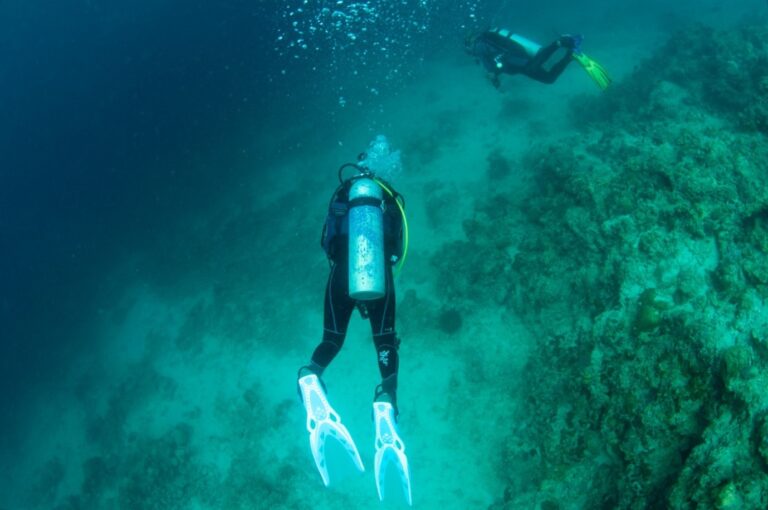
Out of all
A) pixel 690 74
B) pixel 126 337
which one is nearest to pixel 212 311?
pixel 126 337

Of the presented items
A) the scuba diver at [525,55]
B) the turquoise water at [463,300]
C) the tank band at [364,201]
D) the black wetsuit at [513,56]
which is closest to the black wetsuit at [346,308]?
the tank band at [364,201]

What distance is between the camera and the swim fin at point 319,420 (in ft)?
14.6

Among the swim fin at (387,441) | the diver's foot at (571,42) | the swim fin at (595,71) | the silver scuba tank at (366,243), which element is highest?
the diver's foot at (571,42)

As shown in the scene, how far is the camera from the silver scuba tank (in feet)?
14.4

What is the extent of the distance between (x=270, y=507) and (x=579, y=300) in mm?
6322

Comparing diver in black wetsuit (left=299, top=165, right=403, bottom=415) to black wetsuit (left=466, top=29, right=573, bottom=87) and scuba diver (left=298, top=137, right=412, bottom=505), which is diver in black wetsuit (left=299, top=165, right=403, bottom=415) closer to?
scuba diver (left=298, top=137, right=412, bottom=505)

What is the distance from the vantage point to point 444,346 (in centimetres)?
770

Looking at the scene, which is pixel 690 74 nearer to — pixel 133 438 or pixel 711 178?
pixel 711 178

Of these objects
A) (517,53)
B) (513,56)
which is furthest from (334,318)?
(517,53)

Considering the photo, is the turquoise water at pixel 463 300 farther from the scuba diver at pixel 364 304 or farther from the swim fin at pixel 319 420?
the swim fin at pixel 319 420

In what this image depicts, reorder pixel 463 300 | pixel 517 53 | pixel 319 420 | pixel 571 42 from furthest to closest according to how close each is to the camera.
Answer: pixel 517 53
pixel 571 42
pixel 463 300
pixel 319 420

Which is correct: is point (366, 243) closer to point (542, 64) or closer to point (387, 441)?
point (387, 441)

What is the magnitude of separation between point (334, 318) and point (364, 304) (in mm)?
385

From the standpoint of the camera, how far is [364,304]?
4.77 m
